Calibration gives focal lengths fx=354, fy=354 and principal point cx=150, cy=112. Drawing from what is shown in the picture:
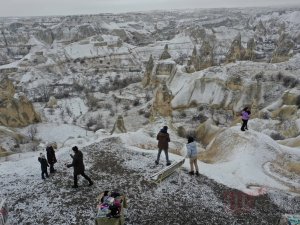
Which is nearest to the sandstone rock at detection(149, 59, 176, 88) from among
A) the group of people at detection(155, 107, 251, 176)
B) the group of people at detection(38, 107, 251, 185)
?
the group of people at detection(155, 107, 251, 176)

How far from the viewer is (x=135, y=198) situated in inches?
499

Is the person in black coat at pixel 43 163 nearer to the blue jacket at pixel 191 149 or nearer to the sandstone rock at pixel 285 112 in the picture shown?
the blue jacket at pixel 191 149

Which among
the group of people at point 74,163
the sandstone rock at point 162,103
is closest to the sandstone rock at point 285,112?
the sandstone rock at point 162,103

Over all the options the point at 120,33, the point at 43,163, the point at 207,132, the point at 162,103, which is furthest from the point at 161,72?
the point at 120,33

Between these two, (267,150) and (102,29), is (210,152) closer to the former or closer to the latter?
(267,150)

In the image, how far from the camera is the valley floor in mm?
11672

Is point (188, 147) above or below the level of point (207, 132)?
above

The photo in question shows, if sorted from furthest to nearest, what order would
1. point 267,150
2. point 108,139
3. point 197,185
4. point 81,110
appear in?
point 81,110, point 108,139, point 267,150, point 197,185

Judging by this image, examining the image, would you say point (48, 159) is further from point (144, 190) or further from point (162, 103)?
point (162, 103)

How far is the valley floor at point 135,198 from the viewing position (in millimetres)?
11672

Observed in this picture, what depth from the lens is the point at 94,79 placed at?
8650cm

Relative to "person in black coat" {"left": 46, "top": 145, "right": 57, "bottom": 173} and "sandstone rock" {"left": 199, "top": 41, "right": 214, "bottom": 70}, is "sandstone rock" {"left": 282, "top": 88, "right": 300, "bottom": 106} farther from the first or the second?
"person in black coat" {"left": 46, "top": 145, "right": 57, "bottom": 173}

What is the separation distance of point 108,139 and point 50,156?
503 cm

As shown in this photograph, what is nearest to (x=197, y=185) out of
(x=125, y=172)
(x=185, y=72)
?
(x=125, y=172)
